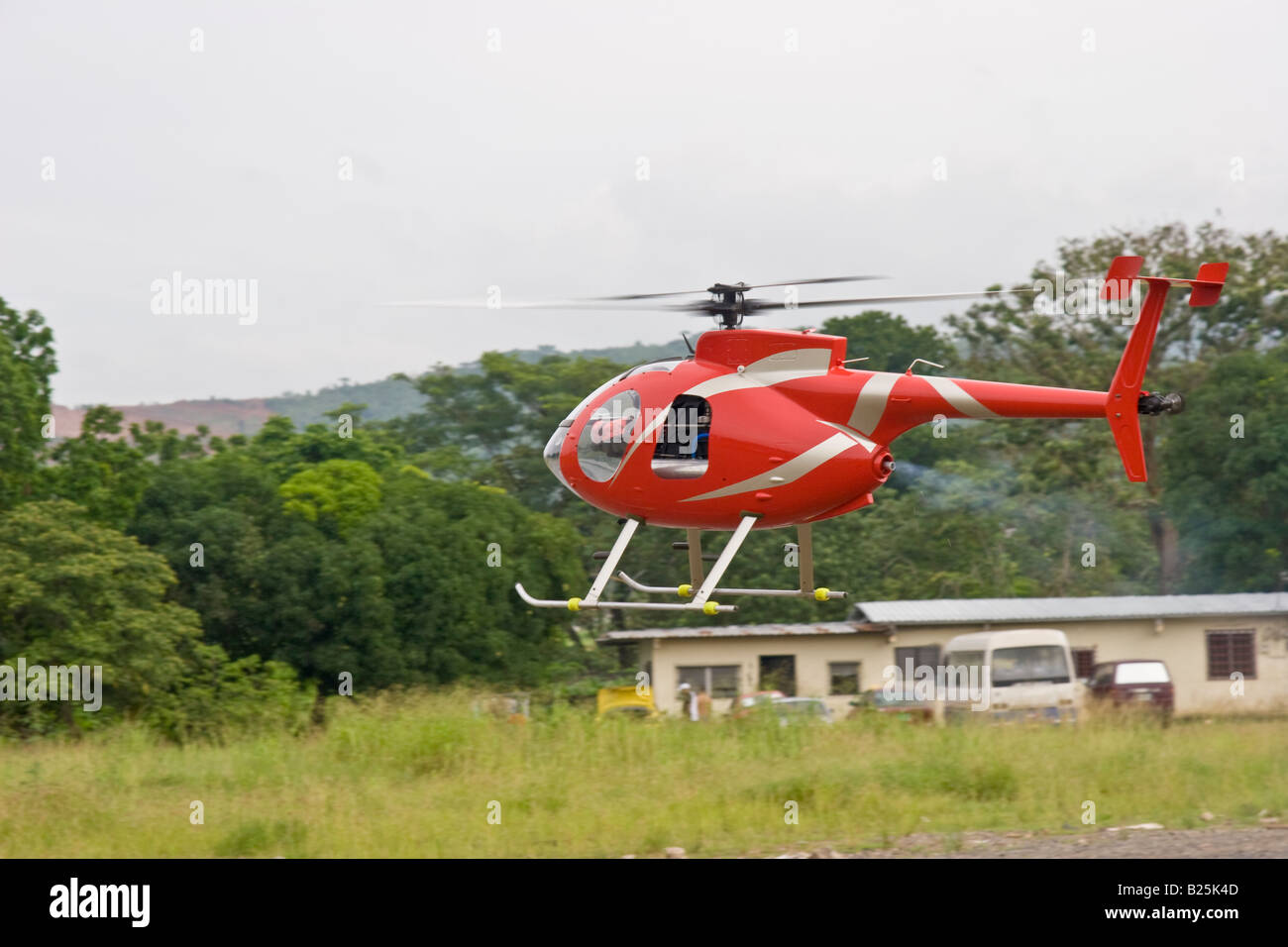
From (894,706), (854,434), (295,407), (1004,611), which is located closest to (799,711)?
(894,706)

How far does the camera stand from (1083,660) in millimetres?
25250

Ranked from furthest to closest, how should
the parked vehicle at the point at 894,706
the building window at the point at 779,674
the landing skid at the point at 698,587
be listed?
1. the building window at the point at 779,674
2. the parked vehicle at the point at 894,706
3. the landing skid at the point at 698,587

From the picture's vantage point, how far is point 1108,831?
14.1 m

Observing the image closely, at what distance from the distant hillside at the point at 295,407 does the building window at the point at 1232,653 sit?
51.9 ft

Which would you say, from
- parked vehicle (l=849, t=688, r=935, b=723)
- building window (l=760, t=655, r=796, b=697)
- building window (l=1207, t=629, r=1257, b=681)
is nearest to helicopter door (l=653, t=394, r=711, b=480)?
parked vehicle (l=849, t=688, r=935, b=723)

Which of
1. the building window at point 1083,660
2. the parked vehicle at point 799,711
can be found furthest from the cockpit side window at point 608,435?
the building window at point 1083,660

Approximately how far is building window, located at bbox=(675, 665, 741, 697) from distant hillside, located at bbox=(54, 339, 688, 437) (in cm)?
1217

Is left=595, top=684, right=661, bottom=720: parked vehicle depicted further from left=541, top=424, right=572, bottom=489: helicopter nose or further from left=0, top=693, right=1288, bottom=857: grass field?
left=541, top=424, right=572, bottom=489: helicopter nose

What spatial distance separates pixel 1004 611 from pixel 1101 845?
1200 centimetres

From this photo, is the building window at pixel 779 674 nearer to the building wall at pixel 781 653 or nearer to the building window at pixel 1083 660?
the building wall at pixel 781 653

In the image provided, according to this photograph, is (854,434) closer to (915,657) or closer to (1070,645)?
(915,657)

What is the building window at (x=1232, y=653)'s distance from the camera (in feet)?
83.8
